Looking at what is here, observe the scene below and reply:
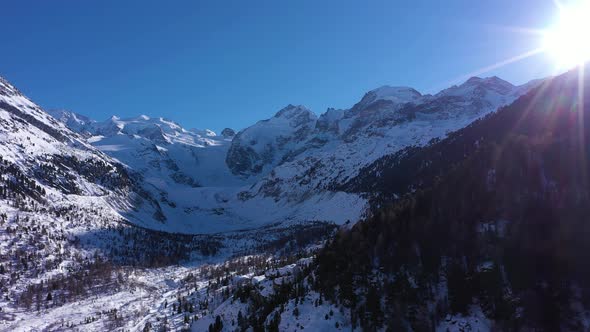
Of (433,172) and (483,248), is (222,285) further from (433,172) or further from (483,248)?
(433,172)

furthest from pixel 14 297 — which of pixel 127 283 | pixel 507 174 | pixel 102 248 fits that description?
pixel 507 174

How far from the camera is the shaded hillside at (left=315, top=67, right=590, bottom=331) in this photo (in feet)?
101

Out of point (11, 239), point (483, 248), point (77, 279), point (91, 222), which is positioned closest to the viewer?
point (483, 248)

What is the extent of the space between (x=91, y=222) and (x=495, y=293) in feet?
444

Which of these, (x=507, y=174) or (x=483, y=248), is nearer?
(x=483, y=248)

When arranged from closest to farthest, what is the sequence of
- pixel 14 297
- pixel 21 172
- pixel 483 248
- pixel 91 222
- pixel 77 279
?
1. pixel 483 248
2. pixel 14 297
3. pixel 77 279
4. pixel 91 222
5. pixel 21 172

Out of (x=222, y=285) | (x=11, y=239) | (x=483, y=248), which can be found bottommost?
(x=222, y=285)

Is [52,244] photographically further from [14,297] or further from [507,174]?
[507,174]

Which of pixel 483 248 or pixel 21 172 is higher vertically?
pixel 21 172

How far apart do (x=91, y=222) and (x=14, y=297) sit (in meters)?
62.9

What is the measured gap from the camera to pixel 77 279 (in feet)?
285

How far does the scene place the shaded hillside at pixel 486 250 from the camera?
101 feet

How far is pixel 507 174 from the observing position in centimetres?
4559

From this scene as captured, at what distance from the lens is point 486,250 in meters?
36.4
